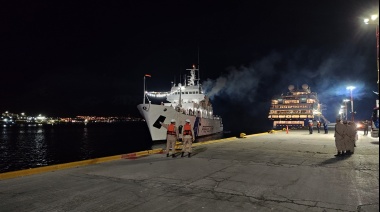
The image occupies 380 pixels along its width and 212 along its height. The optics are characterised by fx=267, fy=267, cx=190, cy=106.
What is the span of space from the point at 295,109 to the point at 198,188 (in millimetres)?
83769

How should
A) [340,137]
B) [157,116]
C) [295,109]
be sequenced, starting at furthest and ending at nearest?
1. [295,109]
2. [157,116]
3. [340,137]

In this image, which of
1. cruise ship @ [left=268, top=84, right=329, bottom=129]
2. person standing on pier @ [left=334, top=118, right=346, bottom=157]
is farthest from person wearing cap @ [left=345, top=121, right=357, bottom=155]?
cruise ship @ [left=268, top=84, right=329, bottom=129]

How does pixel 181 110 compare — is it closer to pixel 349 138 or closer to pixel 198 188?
pixel 349 138

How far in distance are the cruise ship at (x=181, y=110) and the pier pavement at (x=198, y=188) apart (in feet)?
82.7

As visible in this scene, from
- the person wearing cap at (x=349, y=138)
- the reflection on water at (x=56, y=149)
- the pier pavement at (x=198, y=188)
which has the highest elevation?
the person wearing cap at (x=349, y=138)

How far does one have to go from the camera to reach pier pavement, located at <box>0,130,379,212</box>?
468cm

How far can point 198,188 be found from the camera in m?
5.89

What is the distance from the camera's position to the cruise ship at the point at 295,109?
81500 mm

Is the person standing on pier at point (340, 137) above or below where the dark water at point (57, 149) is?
above

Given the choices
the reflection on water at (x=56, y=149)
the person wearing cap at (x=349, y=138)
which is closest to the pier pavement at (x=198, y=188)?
the person wearing cap at (x=349, y=138)

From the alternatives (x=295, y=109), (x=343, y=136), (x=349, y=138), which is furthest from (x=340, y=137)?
(x=295, y=109)

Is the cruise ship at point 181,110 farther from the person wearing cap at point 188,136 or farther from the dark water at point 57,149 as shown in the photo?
the person wearing cap at point 188,136

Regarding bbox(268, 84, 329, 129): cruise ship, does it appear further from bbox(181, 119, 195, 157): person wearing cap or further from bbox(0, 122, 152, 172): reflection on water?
bbox(181, 119, 195, 157): person wearing cap

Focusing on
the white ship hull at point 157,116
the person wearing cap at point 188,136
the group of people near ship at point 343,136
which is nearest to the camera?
the person wearing cap at point 188,136
